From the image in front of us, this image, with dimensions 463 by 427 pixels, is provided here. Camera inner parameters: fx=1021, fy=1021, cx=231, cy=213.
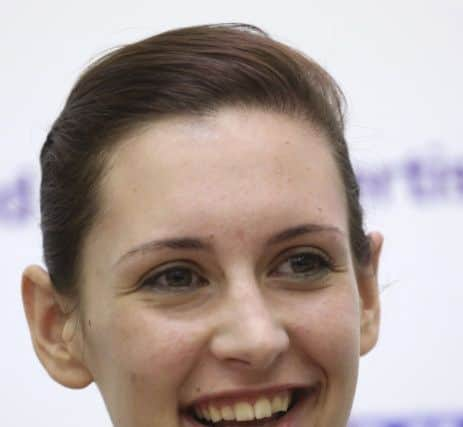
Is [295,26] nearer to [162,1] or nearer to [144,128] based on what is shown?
[162,1]

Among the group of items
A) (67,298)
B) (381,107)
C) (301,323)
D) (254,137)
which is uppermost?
(381,107)

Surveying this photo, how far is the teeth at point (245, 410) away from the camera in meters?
1.08

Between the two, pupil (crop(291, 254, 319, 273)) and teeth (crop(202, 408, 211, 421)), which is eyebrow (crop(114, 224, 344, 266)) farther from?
teeth (crop(202, 408, 211, 421))

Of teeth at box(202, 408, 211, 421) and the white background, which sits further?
the white background

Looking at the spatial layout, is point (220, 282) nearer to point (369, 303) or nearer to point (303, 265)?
point (303, 265)

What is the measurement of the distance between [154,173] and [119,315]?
0.53ft

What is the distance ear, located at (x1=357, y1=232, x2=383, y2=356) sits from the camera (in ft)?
4.37

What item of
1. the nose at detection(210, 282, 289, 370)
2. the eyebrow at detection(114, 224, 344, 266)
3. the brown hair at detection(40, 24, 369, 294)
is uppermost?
the brown hair at detection(40, 24, 369, 294)

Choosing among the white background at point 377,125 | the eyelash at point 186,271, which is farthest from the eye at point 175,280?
the white background at point 377,125

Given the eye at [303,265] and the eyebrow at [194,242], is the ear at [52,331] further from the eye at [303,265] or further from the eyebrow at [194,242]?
the eye at [303,265]

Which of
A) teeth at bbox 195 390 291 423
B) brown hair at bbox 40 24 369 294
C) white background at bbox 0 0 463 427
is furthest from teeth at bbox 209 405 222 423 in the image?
white background at bbox 0 0 463 427

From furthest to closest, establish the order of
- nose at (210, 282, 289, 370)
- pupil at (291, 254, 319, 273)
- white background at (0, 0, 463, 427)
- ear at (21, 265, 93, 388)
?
white background at (0, 0, 463, 427) < ear at (21, 265, 93, 388) < pupil at (291, 254, 319, 273) < nose at (210, 282, 289, 370)

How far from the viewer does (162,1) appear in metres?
1.82

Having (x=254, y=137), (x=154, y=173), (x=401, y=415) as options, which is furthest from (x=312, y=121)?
(x=401, y=415)
